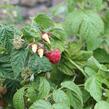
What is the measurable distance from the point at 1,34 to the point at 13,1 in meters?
3.30

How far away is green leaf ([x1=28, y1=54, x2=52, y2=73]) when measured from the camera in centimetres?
127

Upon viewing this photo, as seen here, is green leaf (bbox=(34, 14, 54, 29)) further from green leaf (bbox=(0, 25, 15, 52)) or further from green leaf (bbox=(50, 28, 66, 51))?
green leaf (bbox=(0, 25, 15, 52))

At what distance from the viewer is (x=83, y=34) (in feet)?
5.24

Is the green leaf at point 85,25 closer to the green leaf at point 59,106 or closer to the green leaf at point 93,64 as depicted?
the green leaf at point 93,64

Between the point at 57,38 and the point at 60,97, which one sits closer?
the point at 60,97

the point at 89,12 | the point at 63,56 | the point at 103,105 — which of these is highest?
the point at 89,12

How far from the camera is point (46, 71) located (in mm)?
1308

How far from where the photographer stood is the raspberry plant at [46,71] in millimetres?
1271

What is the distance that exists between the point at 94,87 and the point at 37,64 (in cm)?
18

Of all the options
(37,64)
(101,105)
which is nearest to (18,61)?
(37,64)

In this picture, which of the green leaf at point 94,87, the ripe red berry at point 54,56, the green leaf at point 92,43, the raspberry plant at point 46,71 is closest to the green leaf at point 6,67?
the raspberry plant at point 46,71

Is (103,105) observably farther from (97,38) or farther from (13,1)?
(13,1)

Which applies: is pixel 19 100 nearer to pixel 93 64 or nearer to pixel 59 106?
pixel 59 106

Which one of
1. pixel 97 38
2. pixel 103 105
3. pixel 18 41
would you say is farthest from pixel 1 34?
pixel 97 38
